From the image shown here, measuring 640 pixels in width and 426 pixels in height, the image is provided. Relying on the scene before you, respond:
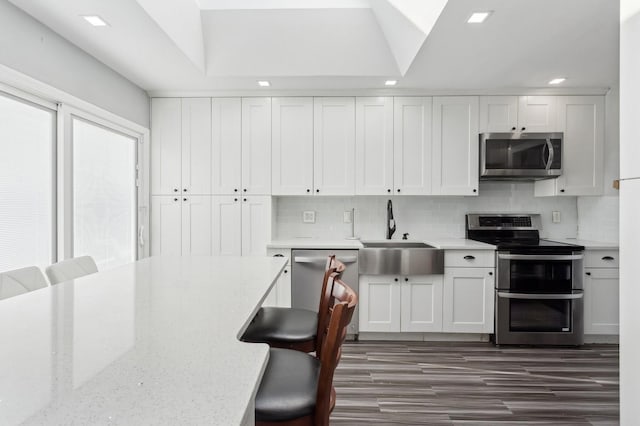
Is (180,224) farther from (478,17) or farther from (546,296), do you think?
(546,296)

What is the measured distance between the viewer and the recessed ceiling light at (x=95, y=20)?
92.9 inches

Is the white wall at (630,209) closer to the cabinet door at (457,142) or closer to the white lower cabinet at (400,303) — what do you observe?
the white lower cabinet at (400,303)

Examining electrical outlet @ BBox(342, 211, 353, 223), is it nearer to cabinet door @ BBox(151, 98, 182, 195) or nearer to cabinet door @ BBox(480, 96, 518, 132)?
cabinet door @ BBox(480, 96, 518, 132)

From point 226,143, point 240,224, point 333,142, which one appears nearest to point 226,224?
point 240,224

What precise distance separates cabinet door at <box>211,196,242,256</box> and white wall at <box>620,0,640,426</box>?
9.97 feet

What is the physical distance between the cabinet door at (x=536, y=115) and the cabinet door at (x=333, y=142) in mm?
1668

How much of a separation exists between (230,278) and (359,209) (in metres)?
2.69

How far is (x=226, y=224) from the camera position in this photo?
3.88 metres

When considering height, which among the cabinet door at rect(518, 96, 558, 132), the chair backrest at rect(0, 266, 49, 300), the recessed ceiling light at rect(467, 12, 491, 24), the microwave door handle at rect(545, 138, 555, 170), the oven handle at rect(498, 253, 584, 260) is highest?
the recessed ceiling light at rect(467, 12, 491, 24)

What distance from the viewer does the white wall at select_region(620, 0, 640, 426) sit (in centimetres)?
162

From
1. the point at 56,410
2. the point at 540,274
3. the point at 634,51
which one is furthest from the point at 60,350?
the point at 540,274

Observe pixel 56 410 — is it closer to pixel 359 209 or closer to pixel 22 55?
pixel 22 55

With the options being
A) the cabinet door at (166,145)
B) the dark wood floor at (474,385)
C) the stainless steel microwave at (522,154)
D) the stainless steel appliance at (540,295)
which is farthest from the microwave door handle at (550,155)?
the cabinet door at (166,145)

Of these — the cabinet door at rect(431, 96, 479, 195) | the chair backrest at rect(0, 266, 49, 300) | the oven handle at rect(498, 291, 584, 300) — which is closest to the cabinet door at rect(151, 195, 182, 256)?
the chair backrest at rect(0, 266, 49, 300)
